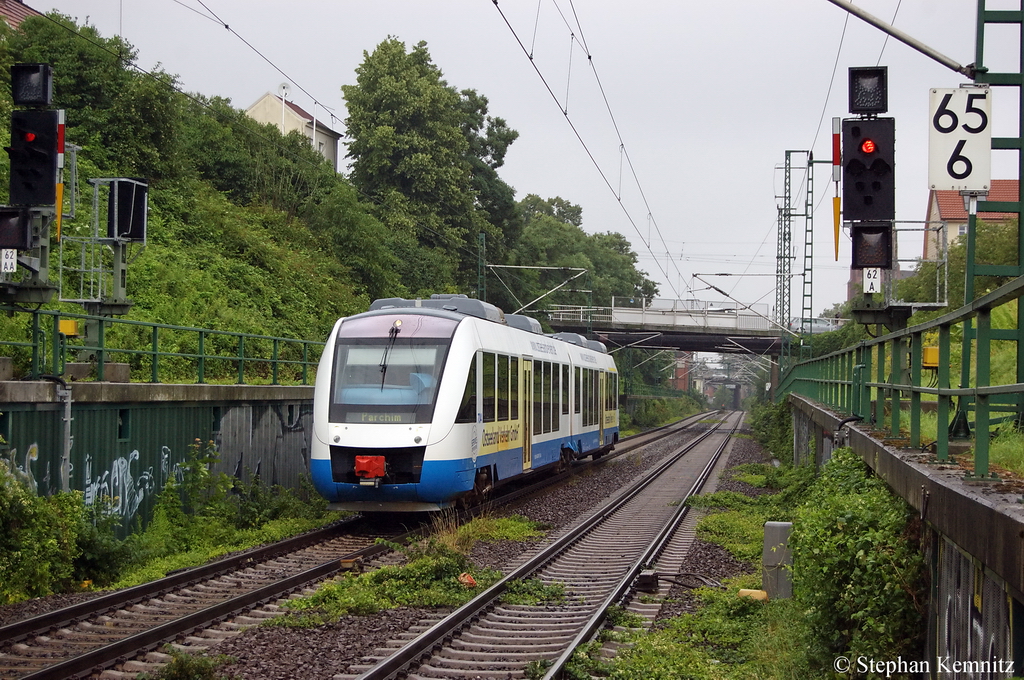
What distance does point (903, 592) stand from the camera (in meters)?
6.23

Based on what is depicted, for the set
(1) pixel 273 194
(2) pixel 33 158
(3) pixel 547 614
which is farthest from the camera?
(1) pixel 273 194

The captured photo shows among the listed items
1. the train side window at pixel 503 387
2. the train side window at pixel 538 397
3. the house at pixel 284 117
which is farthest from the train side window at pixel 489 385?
the house at pixel 284 117

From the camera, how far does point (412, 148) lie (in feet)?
159

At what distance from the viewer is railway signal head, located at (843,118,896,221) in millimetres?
10883

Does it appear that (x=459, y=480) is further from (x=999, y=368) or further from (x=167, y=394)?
(x=999, y=368)

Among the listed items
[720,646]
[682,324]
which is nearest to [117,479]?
[720,646]

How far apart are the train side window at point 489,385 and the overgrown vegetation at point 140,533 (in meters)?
2.94

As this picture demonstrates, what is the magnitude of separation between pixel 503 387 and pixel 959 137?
8819 mm

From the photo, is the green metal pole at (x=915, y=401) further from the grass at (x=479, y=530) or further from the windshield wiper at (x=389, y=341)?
the windshield wiper at (x=389, y=341)

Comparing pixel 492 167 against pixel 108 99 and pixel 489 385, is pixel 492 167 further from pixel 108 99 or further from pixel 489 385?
pixel 489 385

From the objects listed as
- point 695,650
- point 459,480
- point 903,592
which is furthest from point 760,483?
point 903,592

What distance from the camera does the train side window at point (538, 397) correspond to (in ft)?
62.0

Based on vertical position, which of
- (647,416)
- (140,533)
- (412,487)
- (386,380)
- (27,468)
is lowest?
(647,416)

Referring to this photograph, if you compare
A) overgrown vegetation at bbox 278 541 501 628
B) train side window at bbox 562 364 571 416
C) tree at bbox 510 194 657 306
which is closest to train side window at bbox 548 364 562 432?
train side window at bbox 562 364 571 416
